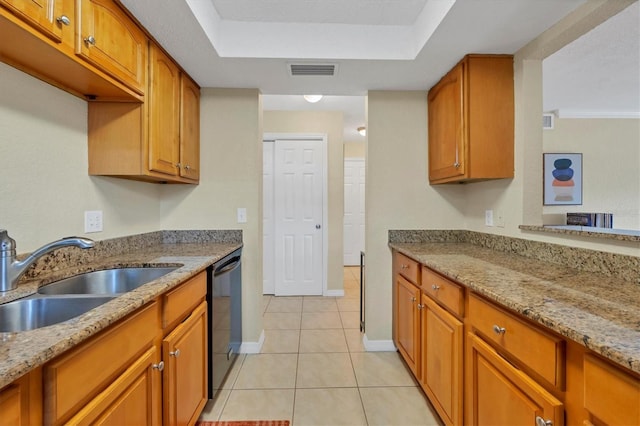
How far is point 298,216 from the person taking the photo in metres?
3.89

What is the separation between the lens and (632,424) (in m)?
0.63

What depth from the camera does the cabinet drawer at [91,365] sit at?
0.68 meters

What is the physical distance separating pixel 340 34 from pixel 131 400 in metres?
2.15

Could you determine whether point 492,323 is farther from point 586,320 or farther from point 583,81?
point 583,81

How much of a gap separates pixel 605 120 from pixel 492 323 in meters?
4.59

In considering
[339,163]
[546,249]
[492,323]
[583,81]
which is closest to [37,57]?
[492,323]

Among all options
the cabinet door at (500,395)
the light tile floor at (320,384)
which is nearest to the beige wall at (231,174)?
the light tile floor at (320,384)

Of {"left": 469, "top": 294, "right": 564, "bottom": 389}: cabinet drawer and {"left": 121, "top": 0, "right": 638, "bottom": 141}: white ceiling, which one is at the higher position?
{"left": 121, "top": 0, "right": 638, "bottom": 141}: white ceiling

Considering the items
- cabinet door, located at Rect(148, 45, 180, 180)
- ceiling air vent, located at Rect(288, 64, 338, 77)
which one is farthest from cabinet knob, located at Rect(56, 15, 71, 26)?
ceiling air vent, located at Rect(288, 64, 338, 77)

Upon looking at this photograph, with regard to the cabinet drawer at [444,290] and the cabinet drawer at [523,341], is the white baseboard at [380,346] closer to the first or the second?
the cabinet drawer at [444,290]

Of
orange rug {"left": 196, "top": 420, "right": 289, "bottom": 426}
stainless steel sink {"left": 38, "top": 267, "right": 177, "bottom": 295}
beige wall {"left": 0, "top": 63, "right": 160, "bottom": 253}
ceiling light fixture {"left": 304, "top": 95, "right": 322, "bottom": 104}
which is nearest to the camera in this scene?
beige wall {"left": 0, "top": 63, "right": 160, "bottom": 253}

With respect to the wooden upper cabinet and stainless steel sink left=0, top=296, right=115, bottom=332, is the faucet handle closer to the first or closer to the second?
stainless steel sink left=0, top=296, right=115, bottom=332

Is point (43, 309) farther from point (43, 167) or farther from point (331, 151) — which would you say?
point (331, 151)

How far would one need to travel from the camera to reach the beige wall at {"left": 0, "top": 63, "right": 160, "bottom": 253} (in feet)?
3.92
